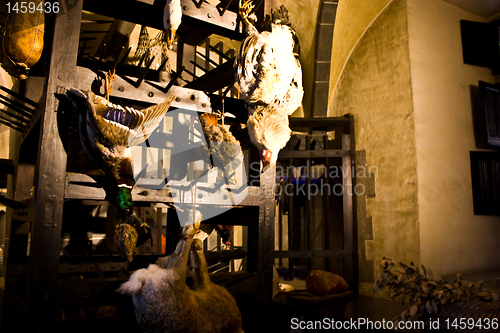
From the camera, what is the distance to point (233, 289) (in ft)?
6.93

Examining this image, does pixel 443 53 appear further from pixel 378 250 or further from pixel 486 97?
pixel 378 250

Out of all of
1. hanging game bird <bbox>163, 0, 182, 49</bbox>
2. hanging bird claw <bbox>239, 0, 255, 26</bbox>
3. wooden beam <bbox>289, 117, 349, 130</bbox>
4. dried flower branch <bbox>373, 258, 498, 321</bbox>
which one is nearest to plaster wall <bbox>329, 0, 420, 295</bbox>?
wooden beam <bbox>289, 117, 349, 130</bbox>

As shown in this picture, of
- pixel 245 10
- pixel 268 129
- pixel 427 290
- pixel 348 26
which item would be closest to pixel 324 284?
pixel 427 290

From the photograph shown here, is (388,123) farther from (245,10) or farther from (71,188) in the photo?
(71,188)

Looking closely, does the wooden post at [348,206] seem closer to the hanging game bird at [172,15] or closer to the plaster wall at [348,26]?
the plaster wall at [348,26]

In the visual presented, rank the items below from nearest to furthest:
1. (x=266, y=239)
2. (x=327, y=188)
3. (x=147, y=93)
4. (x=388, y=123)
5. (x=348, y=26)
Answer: (x=147, y=93), (x=266, y=239), (x=327, y=188), (x=388, y=123), (x=348, y=26)

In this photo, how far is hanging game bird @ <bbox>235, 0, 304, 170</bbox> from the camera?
6.91 ft

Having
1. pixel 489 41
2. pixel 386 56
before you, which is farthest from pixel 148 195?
pixel 489 41

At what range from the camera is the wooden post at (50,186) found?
1.59 metres

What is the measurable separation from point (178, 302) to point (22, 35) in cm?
165

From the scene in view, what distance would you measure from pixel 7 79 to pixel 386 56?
5.24m

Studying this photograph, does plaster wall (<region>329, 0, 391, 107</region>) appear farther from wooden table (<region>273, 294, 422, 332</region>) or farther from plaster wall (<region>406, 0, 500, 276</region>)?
wooden table (<region>273, 294, 422, 332</region>)

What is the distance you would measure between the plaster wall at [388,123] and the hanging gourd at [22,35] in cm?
370

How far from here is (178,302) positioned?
1514 millimetres
